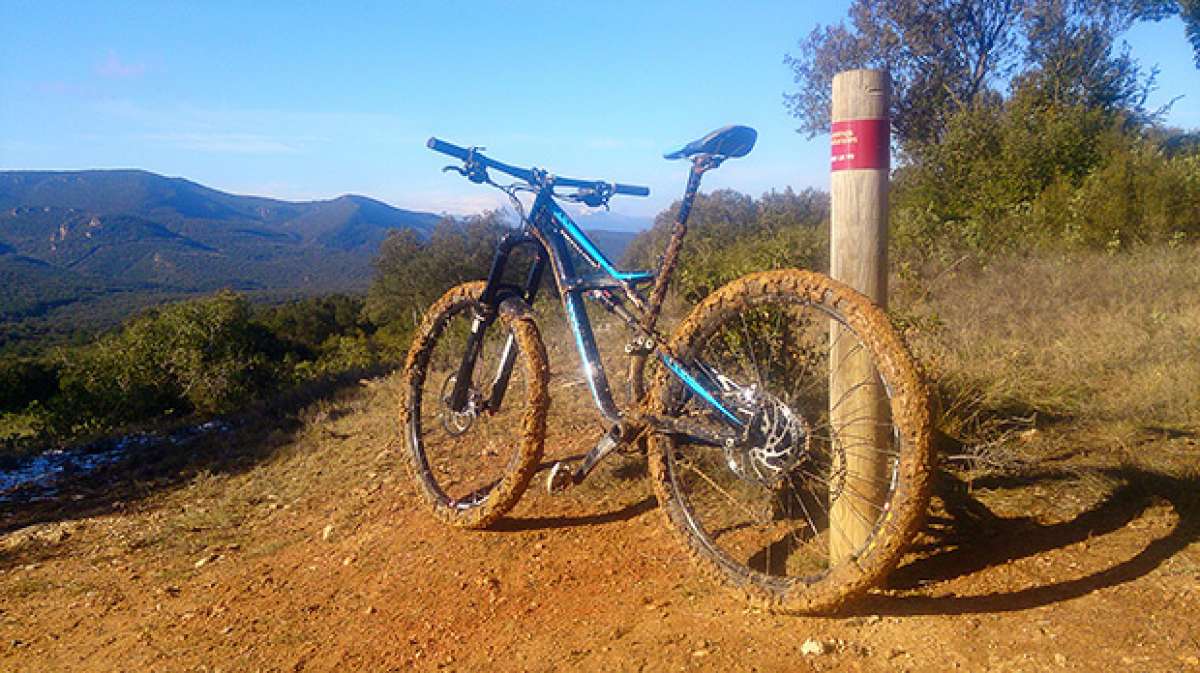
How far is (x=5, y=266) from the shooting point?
84.1 meters

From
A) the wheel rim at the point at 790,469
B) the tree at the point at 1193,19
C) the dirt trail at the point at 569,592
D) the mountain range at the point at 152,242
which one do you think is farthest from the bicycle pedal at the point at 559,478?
the mountain range at the point at 152,242

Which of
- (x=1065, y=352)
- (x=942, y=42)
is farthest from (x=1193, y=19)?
Result: (x=1065, y=352)

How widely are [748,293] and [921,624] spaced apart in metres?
1.22

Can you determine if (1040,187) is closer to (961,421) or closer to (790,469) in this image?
(961,421)

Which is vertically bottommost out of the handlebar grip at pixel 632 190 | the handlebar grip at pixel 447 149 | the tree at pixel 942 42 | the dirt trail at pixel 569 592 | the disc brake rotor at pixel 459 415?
the dirt trail at pixel 569 592

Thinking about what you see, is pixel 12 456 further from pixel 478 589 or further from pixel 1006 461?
pixel 1006 461

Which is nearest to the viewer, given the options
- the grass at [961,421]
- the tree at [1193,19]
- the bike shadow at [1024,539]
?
the bike shadow at [1024,539]

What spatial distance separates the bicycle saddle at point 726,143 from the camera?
117 inches

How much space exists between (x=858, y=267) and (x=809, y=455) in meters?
0.71

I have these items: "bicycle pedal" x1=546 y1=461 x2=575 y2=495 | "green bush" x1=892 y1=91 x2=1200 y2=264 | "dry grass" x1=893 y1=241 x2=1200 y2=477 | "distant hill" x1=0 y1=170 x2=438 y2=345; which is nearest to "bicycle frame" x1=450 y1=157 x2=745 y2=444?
"bicycle pedal" x1=546 y1=461 x2=575 y2=495

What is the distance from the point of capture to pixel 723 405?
2779mm

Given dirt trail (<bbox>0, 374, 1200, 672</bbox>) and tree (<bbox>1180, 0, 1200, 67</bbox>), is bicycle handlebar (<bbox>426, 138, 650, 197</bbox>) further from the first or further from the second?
tree (<bbox>1180, 0, 1200, 67</bbox>)

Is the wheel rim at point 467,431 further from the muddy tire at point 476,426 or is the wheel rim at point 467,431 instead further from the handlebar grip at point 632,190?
the handlebar grip at point 632,190

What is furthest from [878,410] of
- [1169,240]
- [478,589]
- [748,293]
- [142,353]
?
[142,353]
